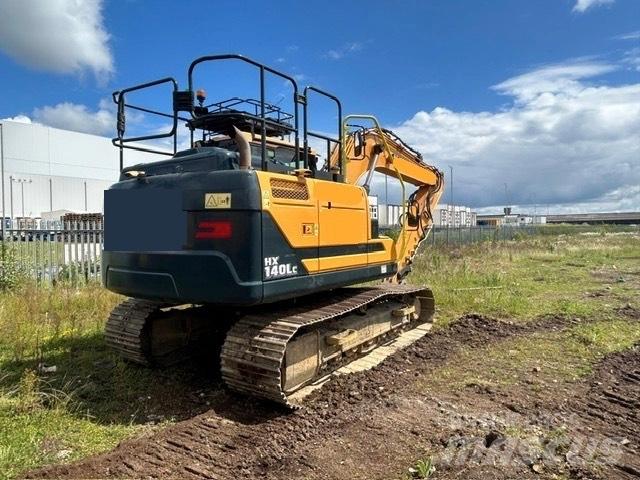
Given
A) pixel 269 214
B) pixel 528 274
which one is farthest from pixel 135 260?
pixel 528 274

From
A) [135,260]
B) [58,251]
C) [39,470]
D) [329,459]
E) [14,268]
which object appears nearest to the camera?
[39,470]

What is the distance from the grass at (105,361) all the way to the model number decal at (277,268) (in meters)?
1.59

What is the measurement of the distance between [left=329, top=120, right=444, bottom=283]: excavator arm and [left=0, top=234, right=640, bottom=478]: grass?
1.61 metres

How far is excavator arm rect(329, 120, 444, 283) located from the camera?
276 inches

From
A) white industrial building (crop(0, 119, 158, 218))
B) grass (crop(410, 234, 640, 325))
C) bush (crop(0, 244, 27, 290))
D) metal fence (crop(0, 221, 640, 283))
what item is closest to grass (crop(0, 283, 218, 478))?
bush (crop(0, 244, 27, 290))

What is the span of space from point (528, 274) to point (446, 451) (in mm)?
12625

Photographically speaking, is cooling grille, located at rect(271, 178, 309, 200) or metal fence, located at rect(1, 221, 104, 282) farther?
metal fence, located at rect(1, 221, 104, 282)

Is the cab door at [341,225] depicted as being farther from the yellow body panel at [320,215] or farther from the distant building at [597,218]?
the distant building at [597,218]

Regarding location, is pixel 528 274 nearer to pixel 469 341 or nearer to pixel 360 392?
pixel 469 341

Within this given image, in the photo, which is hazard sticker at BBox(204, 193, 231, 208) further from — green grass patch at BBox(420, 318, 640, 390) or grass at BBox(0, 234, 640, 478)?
green grass patch at BBox(420, 318, 640, 390)

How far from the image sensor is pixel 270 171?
16.2 ft

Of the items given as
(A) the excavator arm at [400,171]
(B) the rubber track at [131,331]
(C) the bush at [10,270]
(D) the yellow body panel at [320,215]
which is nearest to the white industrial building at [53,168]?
(C) the bush at [10,270]

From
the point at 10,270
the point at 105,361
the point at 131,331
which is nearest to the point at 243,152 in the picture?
the point at 131,331

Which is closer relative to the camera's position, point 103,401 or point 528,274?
point 103,401
